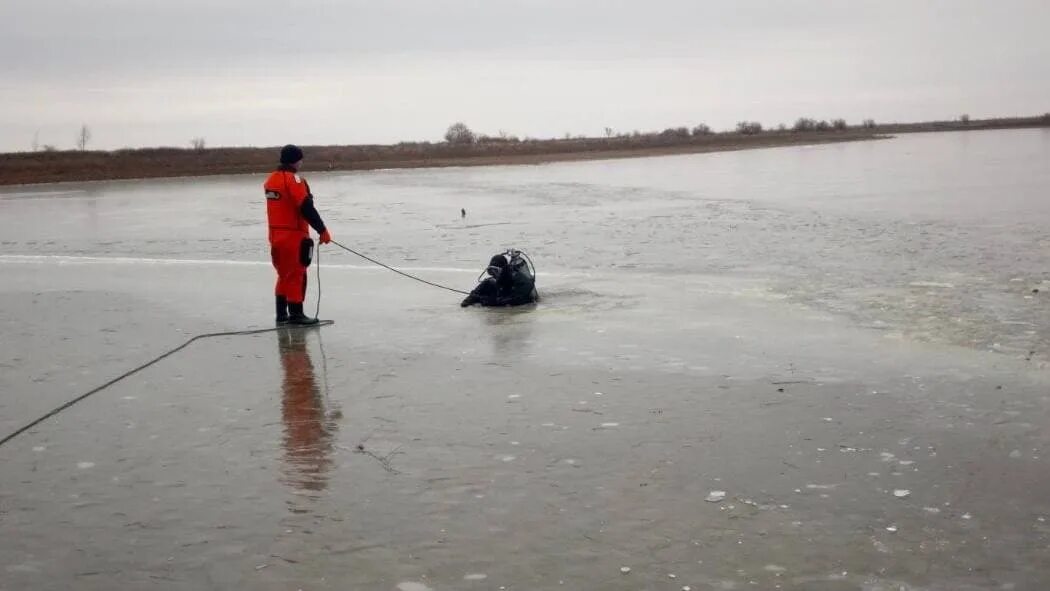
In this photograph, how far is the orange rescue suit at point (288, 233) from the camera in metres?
9.48

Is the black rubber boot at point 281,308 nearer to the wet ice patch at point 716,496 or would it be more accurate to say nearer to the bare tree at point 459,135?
the wet ice patch at point 716,496

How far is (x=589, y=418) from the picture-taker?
242 inches

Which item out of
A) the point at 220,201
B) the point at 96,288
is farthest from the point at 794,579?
the point at 220,201

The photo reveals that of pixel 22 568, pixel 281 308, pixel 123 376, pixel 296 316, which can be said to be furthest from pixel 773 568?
pixel 281 308

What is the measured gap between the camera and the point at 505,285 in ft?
34.0

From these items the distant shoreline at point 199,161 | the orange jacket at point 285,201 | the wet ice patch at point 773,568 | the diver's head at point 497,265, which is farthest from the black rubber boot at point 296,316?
the distant shoreline at point 199,161

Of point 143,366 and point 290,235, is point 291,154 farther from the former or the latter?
point 143,366

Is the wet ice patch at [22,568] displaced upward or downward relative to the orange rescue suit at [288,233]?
downward

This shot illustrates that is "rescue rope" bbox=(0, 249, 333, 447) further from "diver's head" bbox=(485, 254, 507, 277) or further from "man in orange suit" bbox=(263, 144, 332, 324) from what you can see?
"diver's head" bbox=(485, 254, 507, 277)

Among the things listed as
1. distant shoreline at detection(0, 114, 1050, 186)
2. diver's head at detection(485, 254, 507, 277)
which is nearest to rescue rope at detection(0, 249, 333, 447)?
diver's head at detection(485, 254, 507, 277)

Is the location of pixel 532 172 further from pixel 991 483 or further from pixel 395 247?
pixel 991 483

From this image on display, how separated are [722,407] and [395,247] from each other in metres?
11.1

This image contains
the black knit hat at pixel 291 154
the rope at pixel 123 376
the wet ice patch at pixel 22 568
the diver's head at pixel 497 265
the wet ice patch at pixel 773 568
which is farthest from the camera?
the diver's head at pixel 497 265

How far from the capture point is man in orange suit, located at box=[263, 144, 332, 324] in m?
9.48
